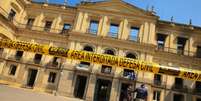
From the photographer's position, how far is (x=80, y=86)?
103 ft

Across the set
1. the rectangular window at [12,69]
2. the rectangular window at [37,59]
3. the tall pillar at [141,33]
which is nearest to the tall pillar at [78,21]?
the rectangular window at [37,59]

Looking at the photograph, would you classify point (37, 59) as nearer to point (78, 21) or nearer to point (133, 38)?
point (78, 21)

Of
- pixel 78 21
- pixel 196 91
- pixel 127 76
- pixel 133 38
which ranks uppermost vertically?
pixel 78 21

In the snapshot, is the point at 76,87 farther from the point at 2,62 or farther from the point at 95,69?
the point at 2,62

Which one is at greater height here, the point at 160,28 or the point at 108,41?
the point at 160,28

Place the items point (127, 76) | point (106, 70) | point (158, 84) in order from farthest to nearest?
point (158, 84), point (106, 70), point (127, 76)

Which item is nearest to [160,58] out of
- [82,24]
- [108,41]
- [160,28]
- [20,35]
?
[160,28]

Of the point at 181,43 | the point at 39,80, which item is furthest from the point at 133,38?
the point at 39,80

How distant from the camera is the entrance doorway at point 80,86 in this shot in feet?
100

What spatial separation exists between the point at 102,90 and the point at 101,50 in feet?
15.9

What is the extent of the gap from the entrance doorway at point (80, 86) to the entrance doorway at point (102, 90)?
5.18 ft

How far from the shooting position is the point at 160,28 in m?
33.9

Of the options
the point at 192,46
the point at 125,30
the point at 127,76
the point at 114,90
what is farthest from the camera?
the point at 192,46

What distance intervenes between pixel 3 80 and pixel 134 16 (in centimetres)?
1673
